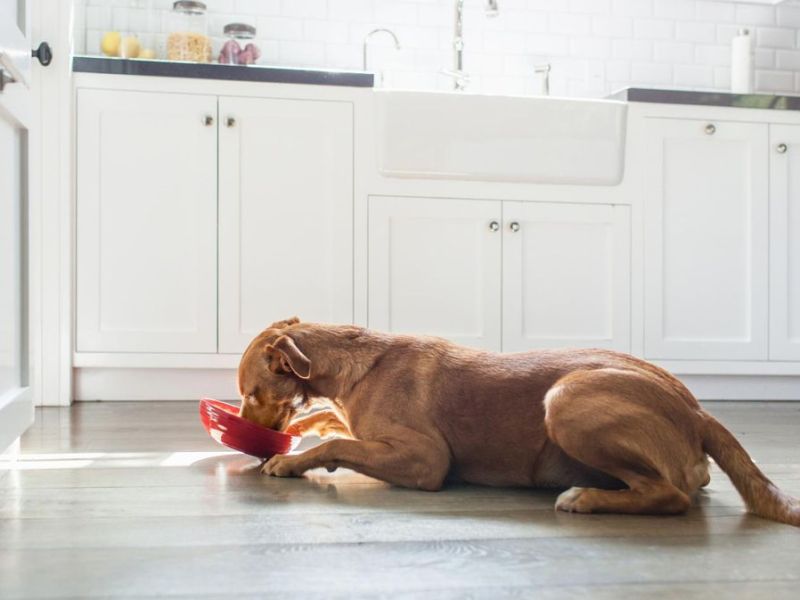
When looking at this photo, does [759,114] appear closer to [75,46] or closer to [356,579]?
[75,46]

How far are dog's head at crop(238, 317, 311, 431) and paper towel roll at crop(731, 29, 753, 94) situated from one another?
9.42 feet

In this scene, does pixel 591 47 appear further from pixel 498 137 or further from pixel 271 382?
pixel 271 382

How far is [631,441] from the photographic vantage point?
156 centimetres

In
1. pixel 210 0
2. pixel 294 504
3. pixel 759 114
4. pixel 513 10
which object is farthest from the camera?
pixel 513 10

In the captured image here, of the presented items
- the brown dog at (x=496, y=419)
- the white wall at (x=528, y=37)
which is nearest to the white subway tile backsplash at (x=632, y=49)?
the white wall at (x=528, y=37)

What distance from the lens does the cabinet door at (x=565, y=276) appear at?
11.4ft

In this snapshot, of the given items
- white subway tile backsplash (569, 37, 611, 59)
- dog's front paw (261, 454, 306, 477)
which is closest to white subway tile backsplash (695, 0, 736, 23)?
white subway tile backsplash (569, 37, 611, 59)

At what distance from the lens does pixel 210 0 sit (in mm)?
3893

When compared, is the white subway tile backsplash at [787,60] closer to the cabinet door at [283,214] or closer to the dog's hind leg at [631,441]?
the cabinet door at [283,214]

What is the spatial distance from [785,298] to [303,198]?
1.89 metres

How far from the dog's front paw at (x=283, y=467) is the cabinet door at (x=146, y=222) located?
4.64ft

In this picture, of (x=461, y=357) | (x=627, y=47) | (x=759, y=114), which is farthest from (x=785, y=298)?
(x=461, y=357)

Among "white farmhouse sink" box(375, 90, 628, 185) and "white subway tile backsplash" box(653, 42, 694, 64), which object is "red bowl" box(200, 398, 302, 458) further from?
"white subway tile backsplash" box(653, 42, 694, 64)

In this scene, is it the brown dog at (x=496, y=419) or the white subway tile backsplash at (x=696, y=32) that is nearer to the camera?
the brown dog at (x=496, y=419)
